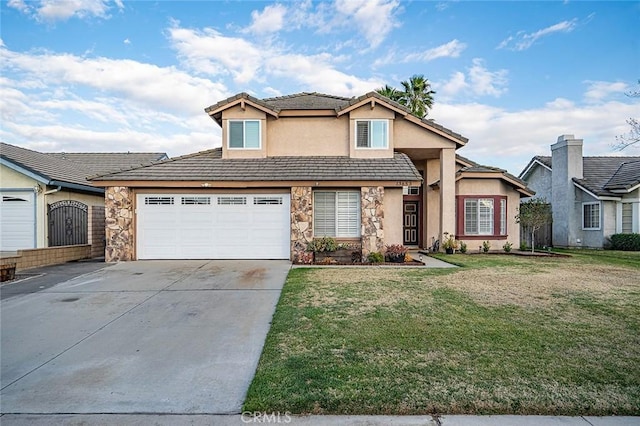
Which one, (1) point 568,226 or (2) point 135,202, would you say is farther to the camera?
(1) point 568,226

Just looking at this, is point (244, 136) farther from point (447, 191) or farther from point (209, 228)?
point (447, 191)

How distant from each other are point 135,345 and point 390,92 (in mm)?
24884

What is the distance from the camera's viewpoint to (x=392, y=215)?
13398mm

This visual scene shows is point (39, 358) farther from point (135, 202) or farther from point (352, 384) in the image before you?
point (135, 202)

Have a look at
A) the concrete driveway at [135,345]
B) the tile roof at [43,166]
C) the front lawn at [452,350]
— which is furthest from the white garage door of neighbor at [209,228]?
the front lawn at [452,350]

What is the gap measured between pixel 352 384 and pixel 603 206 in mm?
20839

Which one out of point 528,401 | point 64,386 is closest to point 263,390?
point 64,386

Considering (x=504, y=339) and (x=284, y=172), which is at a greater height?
(x=284, y=172)

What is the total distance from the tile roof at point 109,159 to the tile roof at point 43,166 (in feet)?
9.60

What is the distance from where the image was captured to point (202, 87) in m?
18.2

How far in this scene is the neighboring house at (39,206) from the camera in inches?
508

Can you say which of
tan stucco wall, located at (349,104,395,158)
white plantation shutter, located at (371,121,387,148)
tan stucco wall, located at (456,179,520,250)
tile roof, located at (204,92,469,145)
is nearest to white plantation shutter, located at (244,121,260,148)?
tile roof, located at (204,92,469,145)

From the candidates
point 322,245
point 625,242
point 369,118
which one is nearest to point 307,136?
point 369,118

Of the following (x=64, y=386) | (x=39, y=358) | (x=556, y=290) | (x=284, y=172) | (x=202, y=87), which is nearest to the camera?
(x=64, y=386)
